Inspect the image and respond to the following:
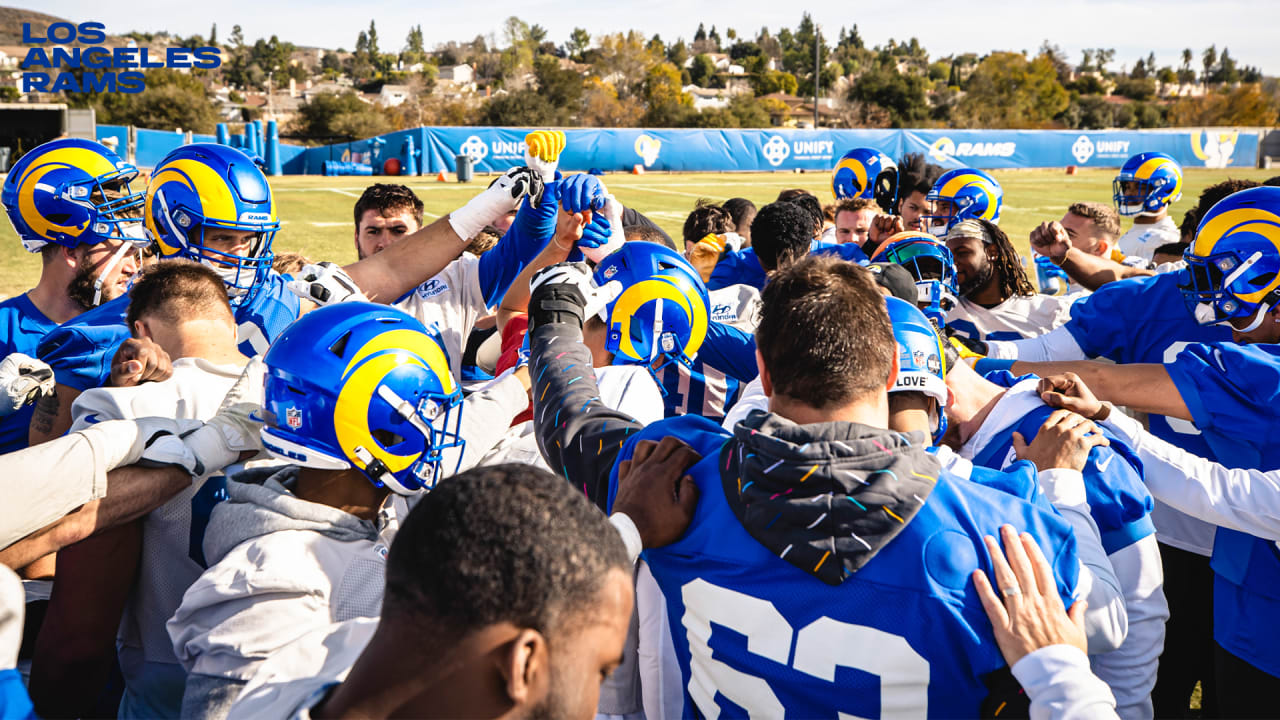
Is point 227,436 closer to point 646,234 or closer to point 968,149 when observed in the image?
point 646,234

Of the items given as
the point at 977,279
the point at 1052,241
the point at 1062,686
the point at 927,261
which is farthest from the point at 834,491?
the point at 1052,241

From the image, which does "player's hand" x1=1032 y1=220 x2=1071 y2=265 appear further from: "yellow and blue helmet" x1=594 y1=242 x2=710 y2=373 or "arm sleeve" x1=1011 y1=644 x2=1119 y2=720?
"arm sleeve" x1=1011 y1=644 x2=1119 y2=720

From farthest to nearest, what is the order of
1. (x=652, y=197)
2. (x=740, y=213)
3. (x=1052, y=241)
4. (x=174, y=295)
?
(x=652, y=197) < (x=740, y=213) < (x=1052, y=241) < (x=174, y=295)

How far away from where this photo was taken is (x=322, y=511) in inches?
87.4

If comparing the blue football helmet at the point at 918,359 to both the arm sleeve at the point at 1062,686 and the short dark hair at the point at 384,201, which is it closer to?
the arm sleeve at the point at 1062,686

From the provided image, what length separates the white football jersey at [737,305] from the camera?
5340mm

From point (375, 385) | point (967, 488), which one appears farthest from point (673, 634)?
point (375, 385)

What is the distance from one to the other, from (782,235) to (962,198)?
184 cm

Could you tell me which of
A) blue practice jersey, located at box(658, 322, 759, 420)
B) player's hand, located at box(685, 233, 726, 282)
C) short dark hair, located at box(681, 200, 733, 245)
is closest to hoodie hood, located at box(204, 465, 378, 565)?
blue practice jersey, located at box(658, 322, 759, 420)

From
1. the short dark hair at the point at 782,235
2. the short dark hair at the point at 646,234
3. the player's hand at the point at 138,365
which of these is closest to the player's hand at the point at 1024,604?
the player's hand at the point at 138,365

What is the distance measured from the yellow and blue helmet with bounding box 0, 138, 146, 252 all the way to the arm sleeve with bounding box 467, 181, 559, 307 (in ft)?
5.90

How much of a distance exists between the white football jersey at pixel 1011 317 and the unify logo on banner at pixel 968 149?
37.7m

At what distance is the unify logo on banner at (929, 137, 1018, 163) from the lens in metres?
41.3

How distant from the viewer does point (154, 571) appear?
2557 mm
